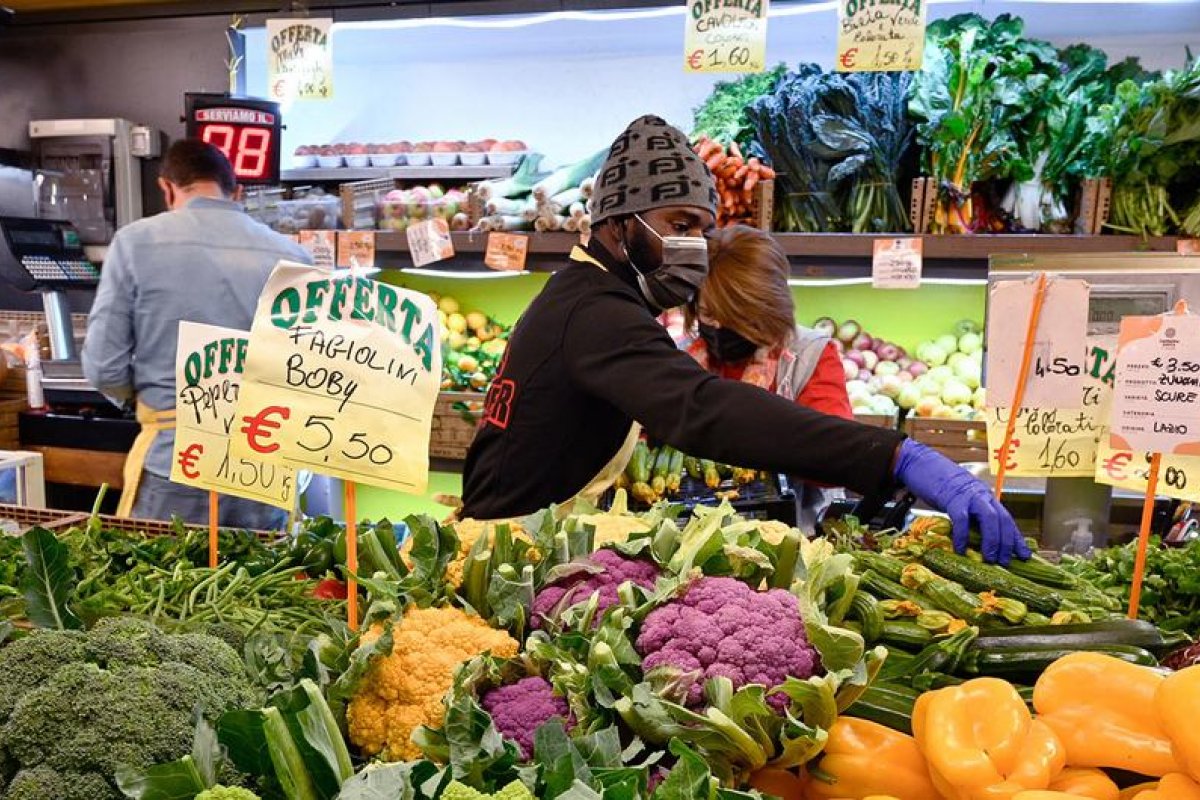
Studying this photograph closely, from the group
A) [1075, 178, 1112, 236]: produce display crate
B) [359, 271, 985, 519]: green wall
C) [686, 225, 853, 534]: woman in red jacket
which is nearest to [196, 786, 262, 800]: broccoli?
[686, 225, 853, 534]: woman in red jacket

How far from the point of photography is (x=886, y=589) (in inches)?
69.6

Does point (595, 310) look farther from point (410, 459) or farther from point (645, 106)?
point (645, 106)

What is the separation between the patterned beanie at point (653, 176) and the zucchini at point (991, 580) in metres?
1.16

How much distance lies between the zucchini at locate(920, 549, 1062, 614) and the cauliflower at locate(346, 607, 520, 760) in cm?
91

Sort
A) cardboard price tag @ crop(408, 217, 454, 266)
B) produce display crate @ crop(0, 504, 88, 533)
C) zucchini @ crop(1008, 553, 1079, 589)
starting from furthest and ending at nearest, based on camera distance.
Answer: cardboard price tag @ crop(408, 217, 454, 266), produce display crate @ crop(0, 504, 88, 533), zucchini @ crop(1008, 553, 1079, 589)

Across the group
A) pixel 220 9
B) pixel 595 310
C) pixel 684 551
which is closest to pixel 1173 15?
pixel 595 310

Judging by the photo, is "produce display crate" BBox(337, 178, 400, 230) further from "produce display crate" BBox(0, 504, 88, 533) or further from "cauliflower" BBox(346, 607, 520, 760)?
"cauliflower" BBox(346, 607, 520, 760)

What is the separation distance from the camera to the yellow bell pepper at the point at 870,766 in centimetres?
122

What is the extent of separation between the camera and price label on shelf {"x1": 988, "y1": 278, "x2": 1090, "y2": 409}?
1990 millimetres

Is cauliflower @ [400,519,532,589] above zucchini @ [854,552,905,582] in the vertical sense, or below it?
above

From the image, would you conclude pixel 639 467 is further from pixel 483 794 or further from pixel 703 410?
pixel 483 794

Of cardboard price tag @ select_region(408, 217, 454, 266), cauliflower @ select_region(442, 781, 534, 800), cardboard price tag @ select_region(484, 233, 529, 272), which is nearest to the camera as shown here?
cauliflower @ select_region(442, 781, 534, 800)

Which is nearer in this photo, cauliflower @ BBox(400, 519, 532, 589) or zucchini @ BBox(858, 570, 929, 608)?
cauliflower @ BBox(400, 519, 532, 589)

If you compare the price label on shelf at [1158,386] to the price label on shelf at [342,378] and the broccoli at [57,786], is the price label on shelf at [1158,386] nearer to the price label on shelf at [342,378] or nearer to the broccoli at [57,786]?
the price label on shelf at [342,378]
